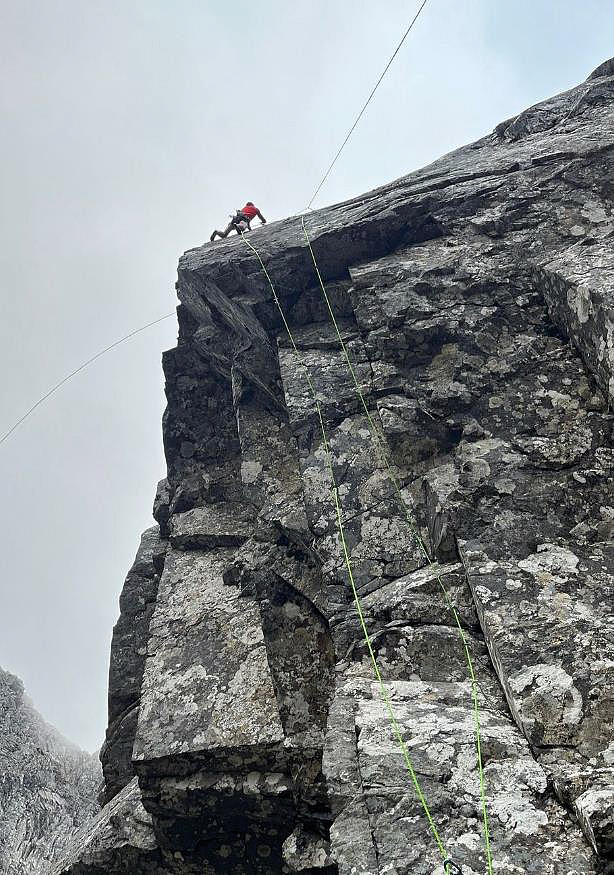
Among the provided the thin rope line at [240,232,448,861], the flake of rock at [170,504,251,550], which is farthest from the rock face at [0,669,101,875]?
the thin rope line at [240,232,448,861]

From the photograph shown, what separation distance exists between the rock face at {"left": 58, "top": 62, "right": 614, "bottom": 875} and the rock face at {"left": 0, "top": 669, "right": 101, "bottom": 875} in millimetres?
11218

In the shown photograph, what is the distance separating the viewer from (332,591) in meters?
5.95

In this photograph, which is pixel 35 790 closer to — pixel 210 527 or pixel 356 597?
pixel 210 527

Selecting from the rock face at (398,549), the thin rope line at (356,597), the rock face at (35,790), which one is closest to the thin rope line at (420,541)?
the rock face at (398,549)

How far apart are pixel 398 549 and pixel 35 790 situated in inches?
837

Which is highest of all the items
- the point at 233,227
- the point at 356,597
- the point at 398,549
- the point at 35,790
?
the point at 233,227

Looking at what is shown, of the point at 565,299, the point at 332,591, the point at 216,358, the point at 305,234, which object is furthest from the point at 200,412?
the point at 565,299

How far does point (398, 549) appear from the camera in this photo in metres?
6.06

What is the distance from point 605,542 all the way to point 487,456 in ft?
4.46

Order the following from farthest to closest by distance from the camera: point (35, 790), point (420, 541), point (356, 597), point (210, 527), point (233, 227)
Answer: point (35, 790) → point (233, 227) → point (210, 527) → point (420, 541) → point (356, 597)

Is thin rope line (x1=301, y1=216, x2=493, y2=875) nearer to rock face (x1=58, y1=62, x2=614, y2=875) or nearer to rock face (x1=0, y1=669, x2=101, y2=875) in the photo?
rock face (x1=58, y1=62, x2=614, y2=875)

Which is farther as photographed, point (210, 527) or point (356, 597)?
point (210, 527)

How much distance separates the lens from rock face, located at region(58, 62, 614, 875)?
389 centimetres

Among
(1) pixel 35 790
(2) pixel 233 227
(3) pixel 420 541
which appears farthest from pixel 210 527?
(1) pixel 35 790
